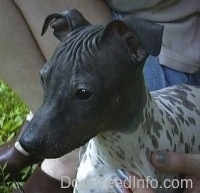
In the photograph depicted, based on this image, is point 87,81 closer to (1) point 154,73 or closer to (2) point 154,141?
(2) point 154,141

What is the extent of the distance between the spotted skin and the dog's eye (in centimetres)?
11

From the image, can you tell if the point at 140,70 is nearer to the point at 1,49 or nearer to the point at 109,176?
the point at 109,176

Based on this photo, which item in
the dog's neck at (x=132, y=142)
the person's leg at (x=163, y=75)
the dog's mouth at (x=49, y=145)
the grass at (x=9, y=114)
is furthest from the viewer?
the grass at (x=9, y=114)

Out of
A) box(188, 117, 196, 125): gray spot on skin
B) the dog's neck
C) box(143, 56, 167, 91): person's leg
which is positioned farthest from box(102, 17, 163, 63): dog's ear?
box(143, 56, 167, 91): person's leg

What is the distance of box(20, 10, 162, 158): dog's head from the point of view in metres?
0.91

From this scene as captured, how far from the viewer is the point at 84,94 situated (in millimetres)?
909

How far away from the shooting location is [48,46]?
142 centimetres

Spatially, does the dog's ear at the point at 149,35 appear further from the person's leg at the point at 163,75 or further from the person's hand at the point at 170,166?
the person's leg at the point at 163,75

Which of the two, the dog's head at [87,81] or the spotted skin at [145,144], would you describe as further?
the spotted skin at [145,144]

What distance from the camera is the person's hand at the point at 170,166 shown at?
106 centimetres

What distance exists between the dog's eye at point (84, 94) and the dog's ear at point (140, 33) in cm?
9

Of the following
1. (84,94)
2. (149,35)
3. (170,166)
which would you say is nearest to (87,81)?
(84,94)

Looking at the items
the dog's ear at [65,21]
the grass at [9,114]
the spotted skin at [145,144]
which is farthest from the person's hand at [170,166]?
the grass at [9,114]

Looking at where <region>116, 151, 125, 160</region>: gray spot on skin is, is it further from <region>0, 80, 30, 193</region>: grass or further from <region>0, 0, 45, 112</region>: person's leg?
<region>0, 80, 30, 193</region>: grass
